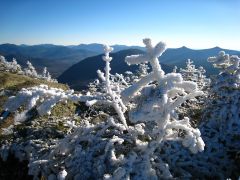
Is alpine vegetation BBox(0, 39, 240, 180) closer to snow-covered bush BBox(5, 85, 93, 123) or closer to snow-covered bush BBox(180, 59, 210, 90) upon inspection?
snow-covered bush BBox(5, 85, 93, 123)

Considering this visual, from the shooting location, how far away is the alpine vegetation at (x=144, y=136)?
5094mm

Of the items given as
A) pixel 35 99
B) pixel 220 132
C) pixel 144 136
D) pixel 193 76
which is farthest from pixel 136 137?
pixel 193 76

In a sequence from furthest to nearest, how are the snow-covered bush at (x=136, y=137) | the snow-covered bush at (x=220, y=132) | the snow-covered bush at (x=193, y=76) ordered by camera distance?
the snow-covered bush at (x=193, y=76) < the snow-covered bush at (x=220, y=132) < the snow-covered bush at (x=136, y=137)

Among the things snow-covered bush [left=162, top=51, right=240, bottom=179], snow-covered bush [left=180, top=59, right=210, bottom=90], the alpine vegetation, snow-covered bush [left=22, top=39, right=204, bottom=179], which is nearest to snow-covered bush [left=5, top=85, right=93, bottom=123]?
the alpine vegetation

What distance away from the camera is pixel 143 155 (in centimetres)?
583

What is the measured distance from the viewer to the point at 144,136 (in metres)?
6.86

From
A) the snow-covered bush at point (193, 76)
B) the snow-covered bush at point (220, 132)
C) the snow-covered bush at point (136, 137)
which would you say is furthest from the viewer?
the snow-covered bush at point (193, 76)

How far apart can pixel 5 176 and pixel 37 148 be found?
1.48 meters


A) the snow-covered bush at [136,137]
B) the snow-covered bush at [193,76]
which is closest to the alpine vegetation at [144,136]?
the snow-covered bush at [136,137]

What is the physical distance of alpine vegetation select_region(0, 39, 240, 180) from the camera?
509cm

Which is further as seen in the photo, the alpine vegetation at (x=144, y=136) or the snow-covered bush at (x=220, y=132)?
the snow-covered bush at (x=220, y=132)

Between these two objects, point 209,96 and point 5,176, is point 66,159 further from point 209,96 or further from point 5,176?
point 209,96

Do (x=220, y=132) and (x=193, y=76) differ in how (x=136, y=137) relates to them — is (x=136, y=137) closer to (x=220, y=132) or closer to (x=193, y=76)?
(x=220, y=132)

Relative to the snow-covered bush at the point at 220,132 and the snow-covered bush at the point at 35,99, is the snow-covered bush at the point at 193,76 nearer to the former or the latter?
the snow-covered bush at the point at 220,132
